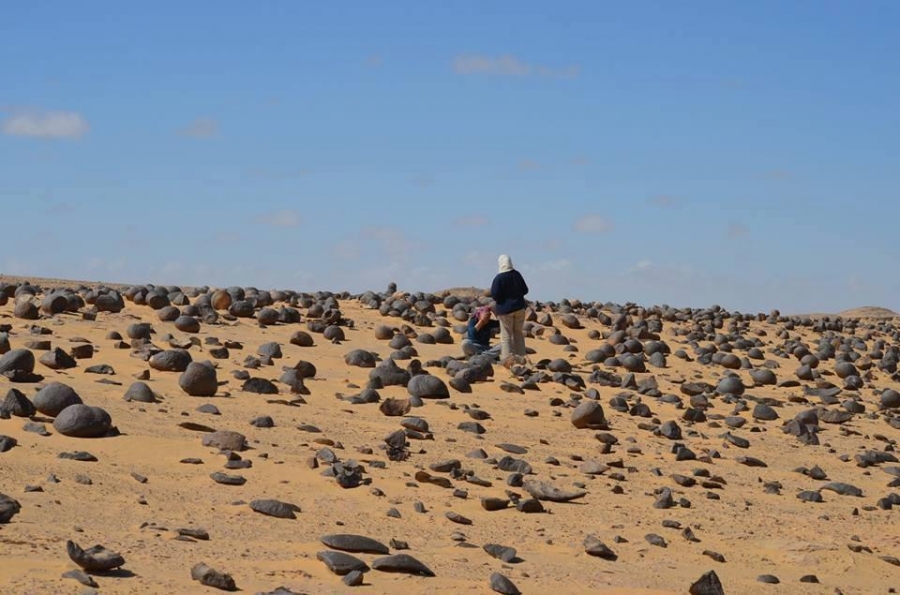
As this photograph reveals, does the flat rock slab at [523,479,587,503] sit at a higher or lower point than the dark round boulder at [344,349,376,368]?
lower

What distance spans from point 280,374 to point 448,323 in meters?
5.82

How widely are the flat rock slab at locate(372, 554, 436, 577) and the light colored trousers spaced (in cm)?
780

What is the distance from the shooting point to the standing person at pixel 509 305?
12.8 metres

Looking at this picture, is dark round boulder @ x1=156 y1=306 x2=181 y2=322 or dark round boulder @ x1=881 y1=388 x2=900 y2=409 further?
dark round boulder @ x1=156 y1=306 x2=181 y2=322

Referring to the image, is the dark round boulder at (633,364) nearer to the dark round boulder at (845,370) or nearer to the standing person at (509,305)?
the standing person at (509,305)

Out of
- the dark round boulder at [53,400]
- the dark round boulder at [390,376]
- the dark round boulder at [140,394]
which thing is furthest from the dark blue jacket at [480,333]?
the dark round boulder at [53,400]

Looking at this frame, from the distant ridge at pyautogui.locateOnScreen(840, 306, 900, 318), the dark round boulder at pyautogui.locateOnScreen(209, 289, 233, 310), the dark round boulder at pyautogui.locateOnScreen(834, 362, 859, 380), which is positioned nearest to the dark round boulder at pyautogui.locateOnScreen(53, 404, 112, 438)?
the dark round boulder at pyautogui.locateOnScreen(209, 289, 233, 310)

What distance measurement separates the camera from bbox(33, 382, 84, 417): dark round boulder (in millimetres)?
7270

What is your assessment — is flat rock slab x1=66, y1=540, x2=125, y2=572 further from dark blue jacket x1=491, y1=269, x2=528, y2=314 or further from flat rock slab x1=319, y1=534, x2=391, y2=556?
dark blue jacket x1=491, y1=269, x2=528, y2=314

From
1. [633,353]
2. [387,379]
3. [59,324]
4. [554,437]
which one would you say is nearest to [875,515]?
[554,437]

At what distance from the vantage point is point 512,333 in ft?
42.6

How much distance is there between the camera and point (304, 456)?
716 cm

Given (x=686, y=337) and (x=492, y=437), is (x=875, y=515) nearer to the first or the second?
(x=492, y=437)

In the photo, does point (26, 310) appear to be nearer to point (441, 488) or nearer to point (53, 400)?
point (53, 400)
